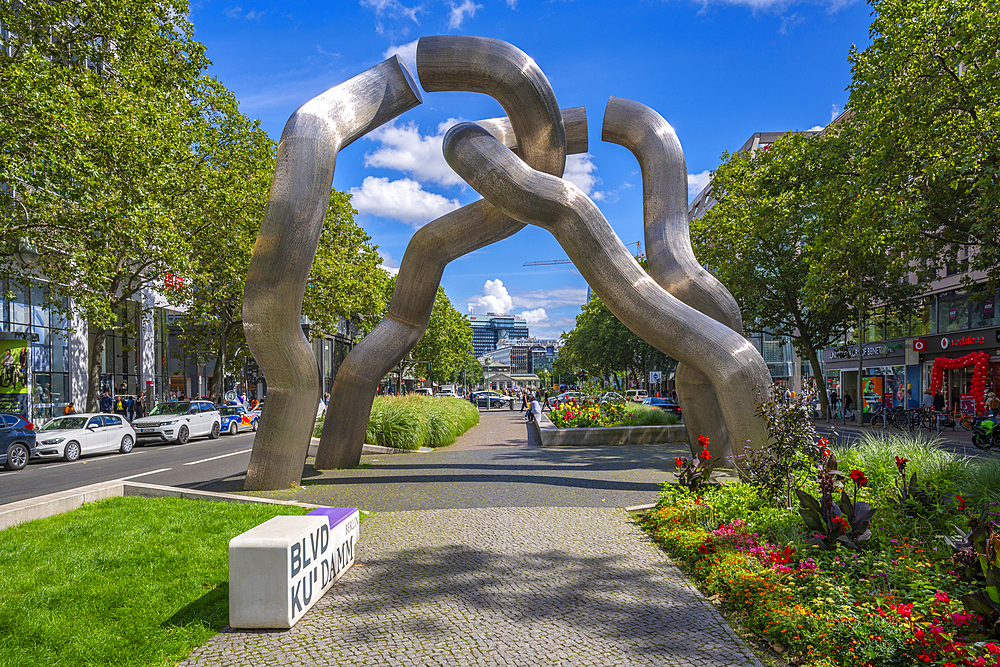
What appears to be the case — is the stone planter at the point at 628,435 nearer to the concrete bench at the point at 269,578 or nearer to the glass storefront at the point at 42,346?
the concrete bench at the point at 269,578

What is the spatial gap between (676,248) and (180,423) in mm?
20083

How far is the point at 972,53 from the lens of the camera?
14.5 m

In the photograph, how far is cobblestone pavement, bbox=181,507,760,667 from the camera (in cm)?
434

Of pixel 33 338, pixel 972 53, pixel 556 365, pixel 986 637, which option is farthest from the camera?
pixel 556 365

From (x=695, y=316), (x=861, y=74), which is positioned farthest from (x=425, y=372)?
(x=695, y=316)

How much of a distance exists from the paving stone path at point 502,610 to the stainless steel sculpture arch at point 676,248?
4.77m

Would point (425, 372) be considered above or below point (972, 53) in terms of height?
below

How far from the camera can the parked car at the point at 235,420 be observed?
93.7ft

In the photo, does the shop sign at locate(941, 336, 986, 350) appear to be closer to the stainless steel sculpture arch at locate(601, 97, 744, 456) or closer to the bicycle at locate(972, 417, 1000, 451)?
the bicycle at locate(972, 417, 1000, 451)

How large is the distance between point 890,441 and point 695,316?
358cm

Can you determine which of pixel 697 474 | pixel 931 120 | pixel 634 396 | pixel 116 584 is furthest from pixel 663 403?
pixel 116 584

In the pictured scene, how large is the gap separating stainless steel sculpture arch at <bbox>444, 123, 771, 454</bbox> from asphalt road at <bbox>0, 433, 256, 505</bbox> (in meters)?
7.34

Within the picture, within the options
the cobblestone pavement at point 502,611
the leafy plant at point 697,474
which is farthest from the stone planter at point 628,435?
the cobblestone pavement at point 502,611

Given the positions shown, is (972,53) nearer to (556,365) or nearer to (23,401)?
(23,401)
